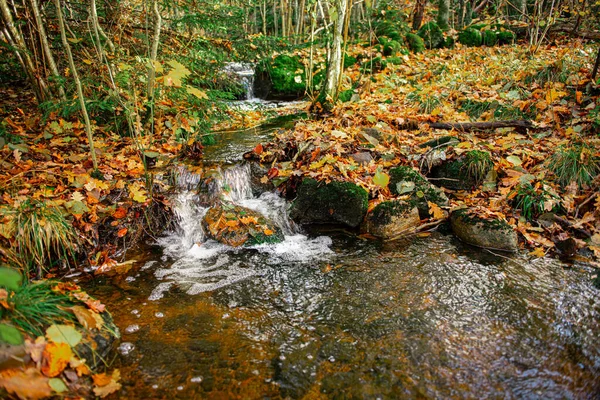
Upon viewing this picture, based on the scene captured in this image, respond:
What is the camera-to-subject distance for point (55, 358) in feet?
6.76

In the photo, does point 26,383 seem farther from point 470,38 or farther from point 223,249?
point 470,38

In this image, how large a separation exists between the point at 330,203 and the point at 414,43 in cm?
1022

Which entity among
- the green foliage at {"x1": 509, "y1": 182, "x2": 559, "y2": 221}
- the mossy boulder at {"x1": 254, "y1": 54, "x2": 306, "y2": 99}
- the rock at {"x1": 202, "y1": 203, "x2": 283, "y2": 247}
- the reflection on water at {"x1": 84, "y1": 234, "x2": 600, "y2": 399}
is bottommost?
the reflection on water at {"x1": 84, "y1": 234, "x2": 600, "y2": 399}

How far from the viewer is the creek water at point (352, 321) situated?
2369mm

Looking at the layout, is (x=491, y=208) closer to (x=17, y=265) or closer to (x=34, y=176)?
(x=17, y=265)

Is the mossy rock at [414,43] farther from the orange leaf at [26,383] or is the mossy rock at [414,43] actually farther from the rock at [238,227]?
the orange leaf at [26,383]

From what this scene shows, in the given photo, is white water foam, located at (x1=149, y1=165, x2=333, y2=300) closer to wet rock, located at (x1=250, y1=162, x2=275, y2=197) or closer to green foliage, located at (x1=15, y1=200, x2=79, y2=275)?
wet rock, located at (x1=250, y1=162, x2=275, y2=197)

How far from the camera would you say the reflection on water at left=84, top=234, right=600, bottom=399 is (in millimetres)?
2361

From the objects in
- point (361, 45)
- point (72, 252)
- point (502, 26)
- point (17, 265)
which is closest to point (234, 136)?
point (72, 252)

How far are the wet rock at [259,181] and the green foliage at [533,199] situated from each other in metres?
3.45

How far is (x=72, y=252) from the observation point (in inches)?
144

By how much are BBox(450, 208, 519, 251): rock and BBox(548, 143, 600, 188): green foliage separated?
1.24 metres

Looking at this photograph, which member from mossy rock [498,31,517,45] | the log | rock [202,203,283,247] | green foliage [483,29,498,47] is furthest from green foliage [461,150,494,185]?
mossy rock [498,31,517,45]

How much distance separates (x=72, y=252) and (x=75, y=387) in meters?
1.99
